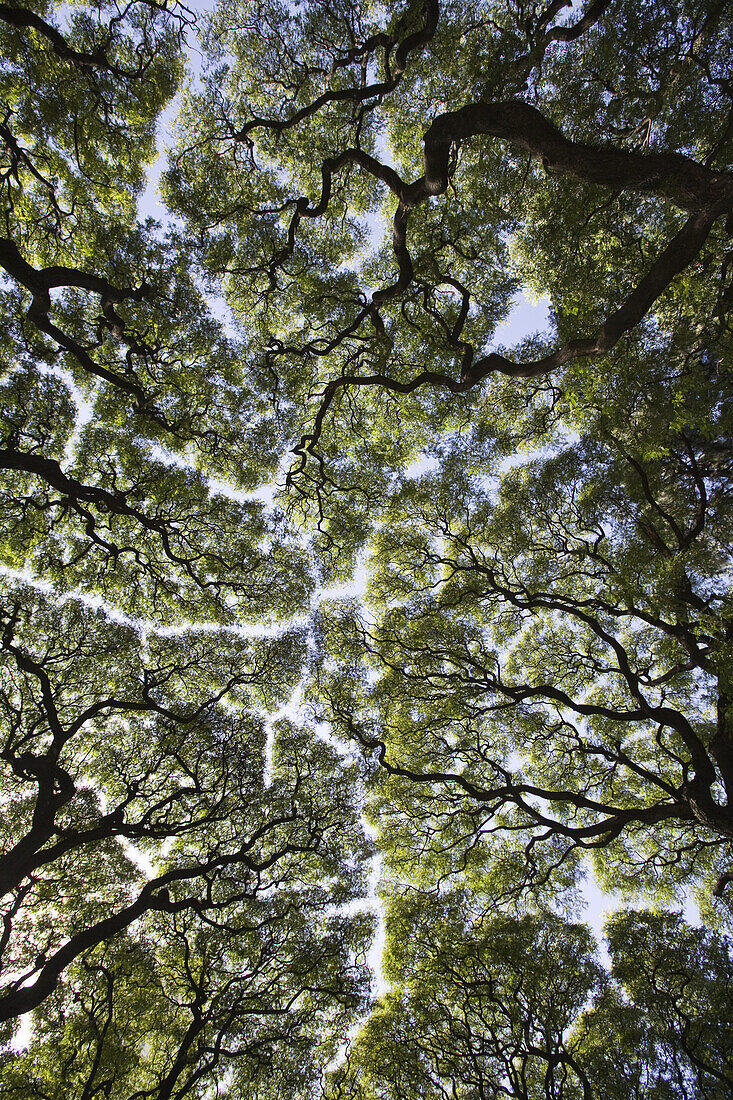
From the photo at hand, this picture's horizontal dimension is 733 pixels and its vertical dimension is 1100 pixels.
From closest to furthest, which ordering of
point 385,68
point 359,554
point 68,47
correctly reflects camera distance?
point 68,47 → point 385,68 → point 359,554

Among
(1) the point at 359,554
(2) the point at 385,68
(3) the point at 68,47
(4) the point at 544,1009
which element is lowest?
(4) the point at 544,1009

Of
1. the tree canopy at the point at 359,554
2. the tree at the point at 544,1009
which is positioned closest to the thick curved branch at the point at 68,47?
the tree canopy at the point at 359,554

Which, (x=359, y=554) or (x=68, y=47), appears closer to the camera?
(x=68, y=47)

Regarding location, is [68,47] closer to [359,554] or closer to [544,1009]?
[359,554]

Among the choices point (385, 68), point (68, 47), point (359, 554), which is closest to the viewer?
point (68, 47)

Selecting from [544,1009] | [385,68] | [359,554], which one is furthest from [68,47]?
[544,1009]

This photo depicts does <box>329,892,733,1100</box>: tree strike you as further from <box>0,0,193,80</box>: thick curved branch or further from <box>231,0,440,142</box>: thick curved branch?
<box>0,0,193,80</box>: thick curved branch

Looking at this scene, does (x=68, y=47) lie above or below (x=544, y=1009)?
above

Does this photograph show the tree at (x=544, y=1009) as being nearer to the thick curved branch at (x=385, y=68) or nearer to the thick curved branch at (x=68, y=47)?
the thick curved branch at (x=385, y=68)

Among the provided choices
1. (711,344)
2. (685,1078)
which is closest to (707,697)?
(685,1078)

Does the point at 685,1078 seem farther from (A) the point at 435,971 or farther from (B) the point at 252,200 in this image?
(B) the point at 252,200

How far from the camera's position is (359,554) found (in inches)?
560

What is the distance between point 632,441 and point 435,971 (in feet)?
40.2

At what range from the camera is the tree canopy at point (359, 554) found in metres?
9.48
